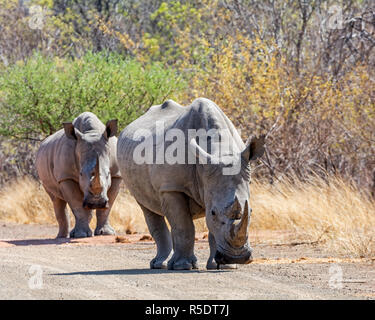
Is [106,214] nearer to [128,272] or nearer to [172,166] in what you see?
[128,272]

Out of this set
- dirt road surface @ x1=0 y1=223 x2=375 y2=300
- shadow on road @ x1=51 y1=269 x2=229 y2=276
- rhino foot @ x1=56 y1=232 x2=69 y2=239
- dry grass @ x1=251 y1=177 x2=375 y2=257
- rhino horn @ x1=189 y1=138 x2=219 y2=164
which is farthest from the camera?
rhino foot @ x1=56 y1=232 x2=69 y2=239

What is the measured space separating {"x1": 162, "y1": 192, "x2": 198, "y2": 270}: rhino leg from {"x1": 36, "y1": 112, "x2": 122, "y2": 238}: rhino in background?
17.2 feet

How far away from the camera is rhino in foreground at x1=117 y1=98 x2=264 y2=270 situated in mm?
8656

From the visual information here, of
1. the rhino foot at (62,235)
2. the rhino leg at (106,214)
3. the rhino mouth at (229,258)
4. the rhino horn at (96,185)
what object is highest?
the rhino horn at (96,185)

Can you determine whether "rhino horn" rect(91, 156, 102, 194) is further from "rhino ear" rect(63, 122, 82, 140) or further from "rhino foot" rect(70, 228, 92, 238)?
"rhino foot" rect(70, 228, 92, 238)

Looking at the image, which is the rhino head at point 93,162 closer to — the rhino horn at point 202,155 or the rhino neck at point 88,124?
the rhino neck at point 88,124

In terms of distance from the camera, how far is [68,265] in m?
10.5

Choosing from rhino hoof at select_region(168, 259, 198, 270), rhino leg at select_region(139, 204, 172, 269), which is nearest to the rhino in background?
rhino leg at select_region(139, 204, 172, 269)

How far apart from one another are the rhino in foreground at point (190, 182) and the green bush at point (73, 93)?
31.9 feet

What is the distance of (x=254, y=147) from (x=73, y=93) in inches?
475

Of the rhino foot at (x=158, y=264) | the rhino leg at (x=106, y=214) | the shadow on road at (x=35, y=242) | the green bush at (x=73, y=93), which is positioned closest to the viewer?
the rhino foot at (x=158, y=264)

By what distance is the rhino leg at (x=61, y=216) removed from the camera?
16.3 metres

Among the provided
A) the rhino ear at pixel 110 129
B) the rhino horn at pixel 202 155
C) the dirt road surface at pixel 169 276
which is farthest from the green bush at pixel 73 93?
the rhino horn at pixel 202 155
